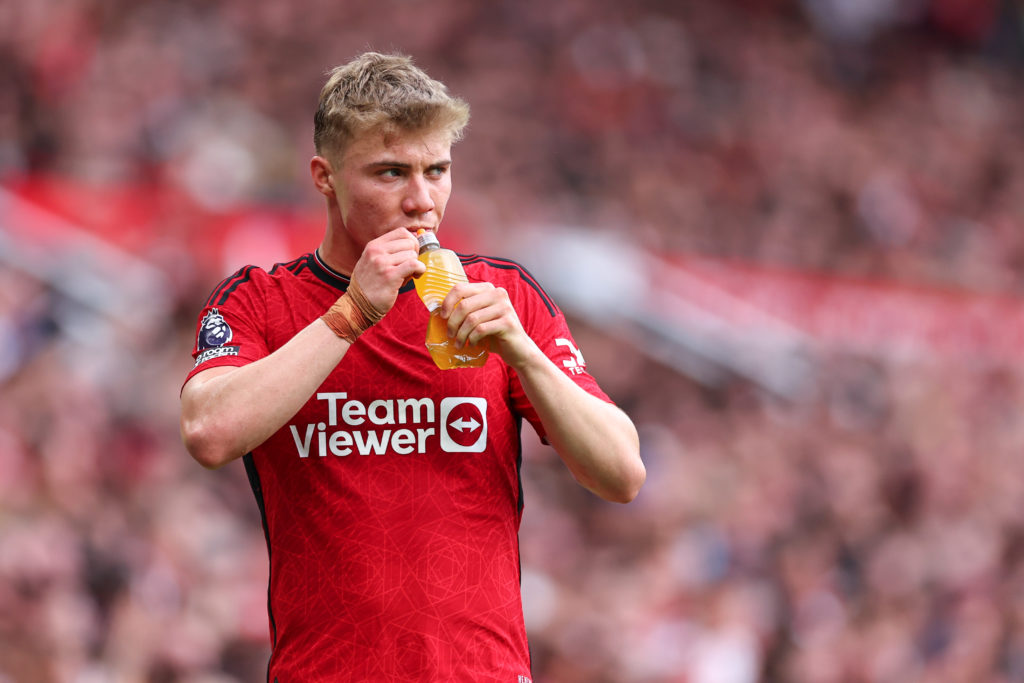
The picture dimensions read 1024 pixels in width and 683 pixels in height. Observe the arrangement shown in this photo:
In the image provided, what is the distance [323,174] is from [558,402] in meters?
0.68

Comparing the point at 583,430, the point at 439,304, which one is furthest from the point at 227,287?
the point at 583,430

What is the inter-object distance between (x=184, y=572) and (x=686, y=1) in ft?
27.2

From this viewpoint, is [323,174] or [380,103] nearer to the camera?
[380,103]

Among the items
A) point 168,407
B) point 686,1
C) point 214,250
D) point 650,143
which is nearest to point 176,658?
point 168,407

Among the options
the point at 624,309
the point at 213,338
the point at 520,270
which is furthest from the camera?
the point at 624,309

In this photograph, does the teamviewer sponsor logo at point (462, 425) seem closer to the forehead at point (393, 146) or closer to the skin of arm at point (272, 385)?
the skin of arm at point (272, 385)

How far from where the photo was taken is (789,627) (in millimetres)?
7426

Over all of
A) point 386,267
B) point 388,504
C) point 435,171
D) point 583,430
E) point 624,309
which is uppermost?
point 624,309

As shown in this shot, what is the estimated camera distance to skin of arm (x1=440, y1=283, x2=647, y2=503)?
6.79 ft

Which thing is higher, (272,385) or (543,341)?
(543,341)

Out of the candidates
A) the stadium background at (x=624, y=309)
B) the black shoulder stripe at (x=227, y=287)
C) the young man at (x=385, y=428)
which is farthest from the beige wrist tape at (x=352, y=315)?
the stadium background at (x=624, y=309)

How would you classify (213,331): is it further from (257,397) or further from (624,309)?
(624,309)

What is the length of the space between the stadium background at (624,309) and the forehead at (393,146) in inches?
153

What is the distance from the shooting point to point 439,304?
213 centimetres
